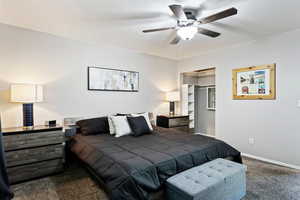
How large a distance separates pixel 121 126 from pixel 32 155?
1430mm

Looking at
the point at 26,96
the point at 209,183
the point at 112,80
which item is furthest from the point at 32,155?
the point at 209,183

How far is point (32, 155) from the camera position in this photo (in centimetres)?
258

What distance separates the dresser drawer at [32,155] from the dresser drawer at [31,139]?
0.24ft

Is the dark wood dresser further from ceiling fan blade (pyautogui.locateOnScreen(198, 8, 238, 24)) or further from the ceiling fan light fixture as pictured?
ceiling fan blade (pyautogui.locateOnScreen(198, 8, 238, 24))

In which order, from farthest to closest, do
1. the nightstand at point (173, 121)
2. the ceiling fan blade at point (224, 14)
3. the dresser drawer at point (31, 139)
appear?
the nightstand at point (173, 121) < the dresser drawer at point (31, 139) < the ceiling fan blade at point (224, 14)

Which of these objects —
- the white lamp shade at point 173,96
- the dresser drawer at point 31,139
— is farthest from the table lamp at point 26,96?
the white lamp shade at point 173,96

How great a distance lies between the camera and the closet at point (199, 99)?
5.29 metres

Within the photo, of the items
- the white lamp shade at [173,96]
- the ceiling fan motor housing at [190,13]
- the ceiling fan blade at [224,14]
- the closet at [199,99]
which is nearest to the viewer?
the ceiling fan blade at [224,14]

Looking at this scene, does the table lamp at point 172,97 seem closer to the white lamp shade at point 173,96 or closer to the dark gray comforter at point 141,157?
the white lamp shade at point 173,96

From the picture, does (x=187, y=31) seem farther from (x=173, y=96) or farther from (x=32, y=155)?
(x=32, y=155)

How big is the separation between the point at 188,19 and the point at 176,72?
2.94 metres

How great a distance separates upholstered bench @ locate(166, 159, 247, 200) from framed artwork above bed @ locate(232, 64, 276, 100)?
1.99 meters

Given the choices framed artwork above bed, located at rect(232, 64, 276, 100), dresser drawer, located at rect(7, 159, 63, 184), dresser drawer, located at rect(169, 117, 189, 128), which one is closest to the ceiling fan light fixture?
framed artwork above bed, located at rect(232, 64, 276, 100)

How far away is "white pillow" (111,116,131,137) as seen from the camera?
3.14 m
